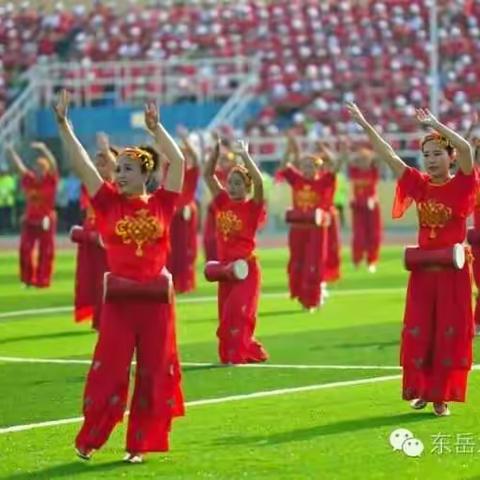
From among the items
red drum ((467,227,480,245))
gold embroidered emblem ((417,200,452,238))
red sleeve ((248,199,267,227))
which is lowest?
red drum ((467,227,480,245))

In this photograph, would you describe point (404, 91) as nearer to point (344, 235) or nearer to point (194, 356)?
point (344, 235)

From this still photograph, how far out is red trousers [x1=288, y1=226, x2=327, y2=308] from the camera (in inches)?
936

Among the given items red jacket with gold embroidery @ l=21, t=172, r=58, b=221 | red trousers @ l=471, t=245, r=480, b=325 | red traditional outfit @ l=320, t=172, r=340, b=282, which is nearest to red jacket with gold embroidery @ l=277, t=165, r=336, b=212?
red traditional outfit @ l=320, t=172, r=340, b=282

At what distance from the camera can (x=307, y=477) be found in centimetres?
1054

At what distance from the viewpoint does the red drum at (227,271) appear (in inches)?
672

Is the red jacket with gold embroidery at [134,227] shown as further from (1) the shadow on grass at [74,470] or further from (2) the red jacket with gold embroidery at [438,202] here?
(2) the red jacket with gold embroidery at [438,202]

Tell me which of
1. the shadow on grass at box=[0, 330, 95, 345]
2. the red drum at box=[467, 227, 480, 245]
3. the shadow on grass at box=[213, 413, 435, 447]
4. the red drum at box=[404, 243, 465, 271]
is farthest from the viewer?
the shadow on grass at box=[0, 330, 95, 345]

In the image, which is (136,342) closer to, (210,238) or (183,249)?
(183,249)

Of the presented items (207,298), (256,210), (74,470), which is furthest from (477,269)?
(74,470)

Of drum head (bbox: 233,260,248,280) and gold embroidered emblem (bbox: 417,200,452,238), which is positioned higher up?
gold embroidered emblem (bbox: 417,200,452,238)

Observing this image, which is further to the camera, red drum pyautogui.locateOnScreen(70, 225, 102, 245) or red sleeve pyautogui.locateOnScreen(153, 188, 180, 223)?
red drum pyautogui.locateOnScreen(70, 225, 102, 245)

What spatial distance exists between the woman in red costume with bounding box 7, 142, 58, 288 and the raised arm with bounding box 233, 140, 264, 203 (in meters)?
10.2

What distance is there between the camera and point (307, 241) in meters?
24.2

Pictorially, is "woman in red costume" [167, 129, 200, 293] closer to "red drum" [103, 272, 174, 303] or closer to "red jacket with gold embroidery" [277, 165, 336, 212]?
"red jacket with gold embroidery" [277, 165, 336, 212]
